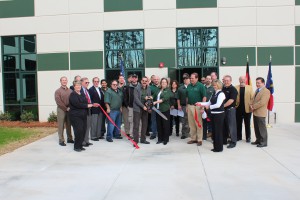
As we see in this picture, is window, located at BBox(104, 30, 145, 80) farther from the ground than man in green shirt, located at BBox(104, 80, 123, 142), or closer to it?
farther from the ground

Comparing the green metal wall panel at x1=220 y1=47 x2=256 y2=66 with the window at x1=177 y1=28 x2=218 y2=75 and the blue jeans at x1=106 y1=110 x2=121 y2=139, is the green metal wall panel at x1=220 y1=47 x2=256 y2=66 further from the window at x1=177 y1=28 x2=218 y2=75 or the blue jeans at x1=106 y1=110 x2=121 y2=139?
the blue jeans at x1=106 y1=110 x2=121 y2=139

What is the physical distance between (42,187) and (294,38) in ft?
39.2

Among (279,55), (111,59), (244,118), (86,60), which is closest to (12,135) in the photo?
(86,60)

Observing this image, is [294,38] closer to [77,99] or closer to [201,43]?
[201,43]

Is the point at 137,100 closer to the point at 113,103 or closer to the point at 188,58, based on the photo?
the point at 113,103

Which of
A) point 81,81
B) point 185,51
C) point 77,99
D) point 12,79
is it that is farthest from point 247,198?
point 12,79

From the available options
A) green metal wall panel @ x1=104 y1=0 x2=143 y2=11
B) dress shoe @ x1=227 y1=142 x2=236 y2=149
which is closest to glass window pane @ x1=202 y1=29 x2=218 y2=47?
green metal wall panel @ x1=104 y1=0 x2=143 y2=11

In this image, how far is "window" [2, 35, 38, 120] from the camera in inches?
583

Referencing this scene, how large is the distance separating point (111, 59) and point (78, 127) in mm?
6794

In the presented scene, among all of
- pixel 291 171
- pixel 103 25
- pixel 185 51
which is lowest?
pixel 291 171

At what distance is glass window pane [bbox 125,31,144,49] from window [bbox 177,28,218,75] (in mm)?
1654

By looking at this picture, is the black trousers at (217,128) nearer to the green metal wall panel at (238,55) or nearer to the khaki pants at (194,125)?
the khaki pants at (194,125)

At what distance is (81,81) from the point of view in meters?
8.52

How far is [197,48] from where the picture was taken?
539 inches
